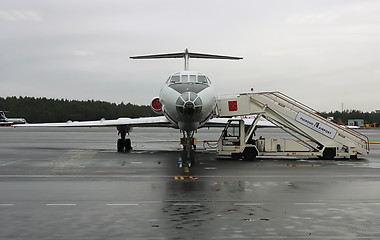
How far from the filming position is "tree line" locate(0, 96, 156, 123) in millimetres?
68938

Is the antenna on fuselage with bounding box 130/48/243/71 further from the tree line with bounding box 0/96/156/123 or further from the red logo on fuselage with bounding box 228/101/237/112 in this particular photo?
the tree line with bounding box 0/96/156/123

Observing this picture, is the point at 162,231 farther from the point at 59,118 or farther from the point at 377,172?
the point at 59,118

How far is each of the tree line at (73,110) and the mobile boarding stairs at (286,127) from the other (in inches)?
1702

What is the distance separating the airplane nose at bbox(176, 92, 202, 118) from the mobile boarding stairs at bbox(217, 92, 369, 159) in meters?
5.10

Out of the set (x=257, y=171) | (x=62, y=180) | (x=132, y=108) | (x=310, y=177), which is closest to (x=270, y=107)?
(x=257, y=171)

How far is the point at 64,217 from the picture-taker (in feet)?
25.5

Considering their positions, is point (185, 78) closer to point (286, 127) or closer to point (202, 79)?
point (202, 79)

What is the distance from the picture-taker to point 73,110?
6900cm

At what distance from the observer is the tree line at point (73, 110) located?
6894cm

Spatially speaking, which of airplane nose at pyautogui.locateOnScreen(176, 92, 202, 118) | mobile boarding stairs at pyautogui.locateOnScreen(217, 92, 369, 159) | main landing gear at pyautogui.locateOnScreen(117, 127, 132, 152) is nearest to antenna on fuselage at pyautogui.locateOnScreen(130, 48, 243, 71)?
main landing gear at pyautogui.locateOnScreen(117, 127, 132, 152)

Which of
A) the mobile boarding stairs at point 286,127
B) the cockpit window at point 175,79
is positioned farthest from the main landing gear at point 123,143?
the cockpit window at point 175,79

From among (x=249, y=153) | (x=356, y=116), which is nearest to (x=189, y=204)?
(x=249, y=153)

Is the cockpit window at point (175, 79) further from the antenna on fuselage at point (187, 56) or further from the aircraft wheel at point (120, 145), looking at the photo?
the aircraft wheel at point (120, 145)

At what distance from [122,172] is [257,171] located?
14.4 ft
